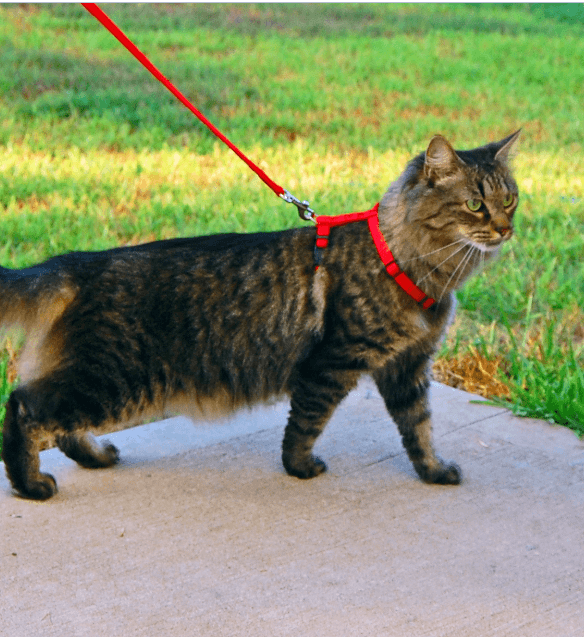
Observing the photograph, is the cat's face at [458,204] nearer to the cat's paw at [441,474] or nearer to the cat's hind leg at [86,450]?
the cat's paw at [441,474]

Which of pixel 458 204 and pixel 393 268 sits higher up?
pixel 458 204

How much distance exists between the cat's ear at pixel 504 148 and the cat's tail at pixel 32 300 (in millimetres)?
1628

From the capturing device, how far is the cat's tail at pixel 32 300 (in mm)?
2885

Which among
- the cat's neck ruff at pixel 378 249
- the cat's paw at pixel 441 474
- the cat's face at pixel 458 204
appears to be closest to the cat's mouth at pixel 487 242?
the cat's face at pixel 458 204

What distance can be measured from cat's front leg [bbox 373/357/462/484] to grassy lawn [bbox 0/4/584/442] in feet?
2.19

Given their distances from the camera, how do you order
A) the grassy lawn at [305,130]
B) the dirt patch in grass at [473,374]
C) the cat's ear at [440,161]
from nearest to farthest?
the cat's ear at [440,161], the dirt patch in grass at [473,374], the grassy lawn at [305,130]

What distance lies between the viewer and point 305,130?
8.65 meters

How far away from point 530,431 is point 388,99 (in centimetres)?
719

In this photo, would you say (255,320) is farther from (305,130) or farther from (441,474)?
(305,130)

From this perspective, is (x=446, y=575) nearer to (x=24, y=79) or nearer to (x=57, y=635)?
(x=57, y=635)

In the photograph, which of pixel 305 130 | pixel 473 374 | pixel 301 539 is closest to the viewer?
pixel 301 539

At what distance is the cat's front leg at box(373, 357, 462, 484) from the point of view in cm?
311

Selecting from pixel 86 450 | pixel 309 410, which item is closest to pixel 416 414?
pixel 309 410

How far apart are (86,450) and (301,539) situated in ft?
3.02
